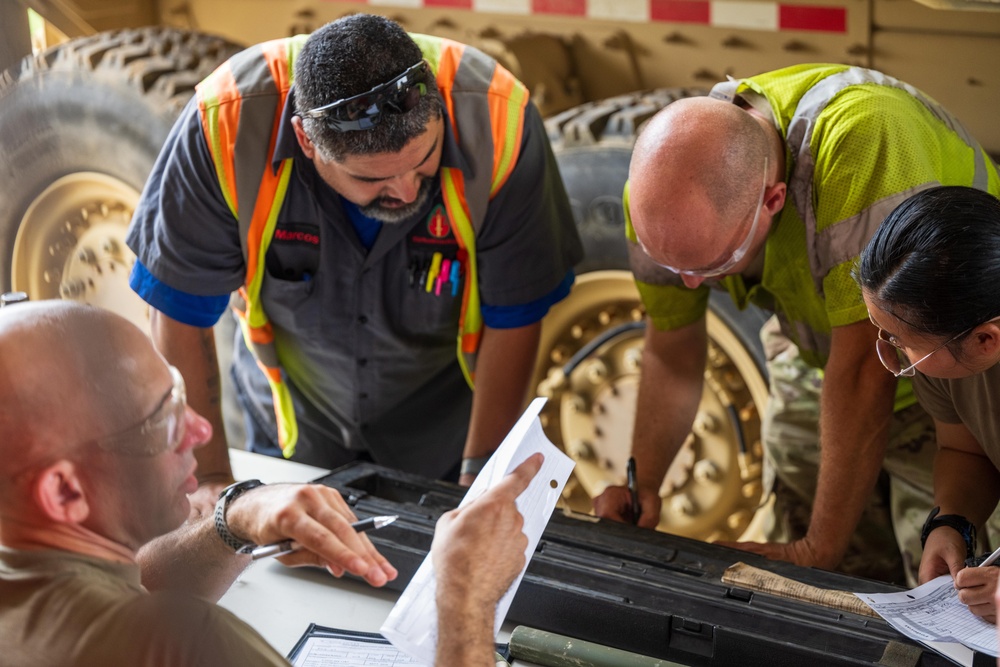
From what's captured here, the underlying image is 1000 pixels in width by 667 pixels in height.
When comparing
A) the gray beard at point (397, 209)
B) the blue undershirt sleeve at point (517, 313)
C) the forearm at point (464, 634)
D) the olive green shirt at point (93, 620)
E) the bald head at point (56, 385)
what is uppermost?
the bald head at point (56, 385)

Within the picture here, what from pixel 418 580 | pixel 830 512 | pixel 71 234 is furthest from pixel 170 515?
pixel 830 512

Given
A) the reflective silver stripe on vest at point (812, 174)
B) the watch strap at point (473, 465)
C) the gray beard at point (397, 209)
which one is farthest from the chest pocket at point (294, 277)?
the reflective silver stripe on vest at point (812, 174)

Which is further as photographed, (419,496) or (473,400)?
(473,400)

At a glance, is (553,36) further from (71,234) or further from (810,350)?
(71,234)

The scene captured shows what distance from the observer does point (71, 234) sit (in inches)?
69.3

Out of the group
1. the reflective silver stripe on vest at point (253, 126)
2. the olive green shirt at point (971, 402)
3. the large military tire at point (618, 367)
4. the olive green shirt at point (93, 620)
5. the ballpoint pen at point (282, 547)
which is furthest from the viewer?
the large military tire at point (618, 367)

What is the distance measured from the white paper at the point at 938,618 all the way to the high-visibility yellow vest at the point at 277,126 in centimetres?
91

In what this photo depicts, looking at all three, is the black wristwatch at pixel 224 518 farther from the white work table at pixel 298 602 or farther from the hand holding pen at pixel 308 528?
the white work table at pixel 298 602

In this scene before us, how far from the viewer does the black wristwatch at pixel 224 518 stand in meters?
1.34

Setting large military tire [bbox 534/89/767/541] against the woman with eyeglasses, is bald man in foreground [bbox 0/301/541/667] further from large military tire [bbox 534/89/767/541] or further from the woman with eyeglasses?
large military tire [bbox 534/89/767/541]

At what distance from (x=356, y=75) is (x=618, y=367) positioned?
121 centimetres

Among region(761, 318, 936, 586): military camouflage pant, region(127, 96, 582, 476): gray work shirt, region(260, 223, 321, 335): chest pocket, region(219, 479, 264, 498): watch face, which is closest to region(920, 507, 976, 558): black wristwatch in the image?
region(761, 318, 936, 586): military camouflage pant

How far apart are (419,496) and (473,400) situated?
38cm

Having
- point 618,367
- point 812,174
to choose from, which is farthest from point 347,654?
point 618,367
